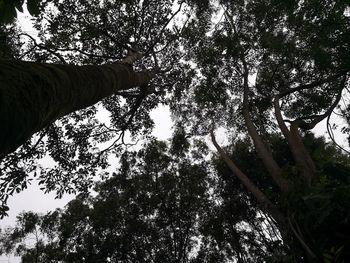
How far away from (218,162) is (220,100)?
3.81 m

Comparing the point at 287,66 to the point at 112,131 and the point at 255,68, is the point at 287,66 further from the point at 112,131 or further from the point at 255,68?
the point at 112,131

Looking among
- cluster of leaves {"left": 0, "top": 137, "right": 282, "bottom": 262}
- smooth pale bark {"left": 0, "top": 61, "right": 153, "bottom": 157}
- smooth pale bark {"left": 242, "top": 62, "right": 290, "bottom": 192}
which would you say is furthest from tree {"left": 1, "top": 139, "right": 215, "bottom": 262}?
smooth pale bark {"left": 0, "top": 61, "right": 153, "bottom": 157}

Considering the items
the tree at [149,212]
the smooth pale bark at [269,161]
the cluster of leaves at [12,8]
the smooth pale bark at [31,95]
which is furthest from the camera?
the tree at [149,212]

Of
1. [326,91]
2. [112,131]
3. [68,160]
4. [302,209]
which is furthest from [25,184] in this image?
[326,91]

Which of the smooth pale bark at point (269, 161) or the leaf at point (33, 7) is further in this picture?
the smooth pale bark at point (269, 161)

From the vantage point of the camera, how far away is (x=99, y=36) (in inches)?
371

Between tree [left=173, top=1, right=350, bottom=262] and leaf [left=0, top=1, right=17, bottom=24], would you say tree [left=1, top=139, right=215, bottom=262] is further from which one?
leaf [left=0, top=1, right=17, bottom=24]

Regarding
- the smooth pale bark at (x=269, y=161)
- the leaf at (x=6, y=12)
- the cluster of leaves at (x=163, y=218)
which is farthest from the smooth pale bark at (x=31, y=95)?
the cluster of leaves at (x=163, y=218)

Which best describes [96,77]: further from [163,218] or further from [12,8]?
[163,218]

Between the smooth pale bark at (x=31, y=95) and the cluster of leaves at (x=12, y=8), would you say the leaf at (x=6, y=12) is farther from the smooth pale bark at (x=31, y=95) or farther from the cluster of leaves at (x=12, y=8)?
the smooth pale bark at (x=31, y=95)

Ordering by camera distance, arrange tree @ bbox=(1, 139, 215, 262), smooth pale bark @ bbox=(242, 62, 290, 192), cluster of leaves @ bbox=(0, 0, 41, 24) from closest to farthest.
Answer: cluster of leaves @ bbox=(0, 0, 41, 24) → smooth pale bark @ bbox=(242, 62, 290, 192) → tree @ bbox=(1, 139, 215, 262)

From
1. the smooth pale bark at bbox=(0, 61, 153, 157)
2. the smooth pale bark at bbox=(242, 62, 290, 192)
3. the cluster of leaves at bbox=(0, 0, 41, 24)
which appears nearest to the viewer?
the smooth pale bark at bbox=(0, 61, 153, 157)

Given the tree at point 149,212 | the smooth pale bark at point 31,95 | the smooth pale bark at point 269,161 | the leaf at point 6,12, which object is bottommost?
the smooth pale bark at point 31,95

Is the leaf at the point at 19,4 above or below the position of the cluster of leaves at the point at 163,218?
below
